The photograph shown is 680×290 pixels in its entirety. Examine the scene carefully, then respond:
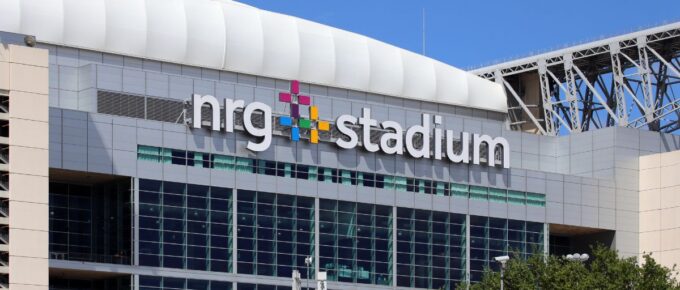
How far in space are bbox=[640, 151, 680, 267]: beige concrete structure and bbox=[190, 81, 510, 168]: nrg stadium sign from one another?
538 inches

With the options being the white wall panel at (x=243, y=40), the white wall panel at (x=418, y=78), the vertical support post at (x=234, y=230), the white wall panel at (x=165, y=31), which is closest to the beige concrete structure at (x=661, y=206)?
the white wall panel at (x=418, y=78)

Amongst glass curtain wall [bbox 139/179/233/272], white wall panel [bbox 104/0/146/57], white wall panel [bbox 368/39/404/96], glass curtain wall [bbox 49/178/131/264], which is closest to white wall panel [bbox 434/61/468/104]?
white wall panel [bbox 368/39/404/96]

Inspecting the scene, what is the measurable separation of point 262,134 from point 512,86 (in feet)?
147

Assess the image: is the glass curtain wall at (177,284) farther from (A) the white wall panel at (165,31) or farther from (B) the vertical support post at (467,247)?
(B) the vertical support post at (467,247)

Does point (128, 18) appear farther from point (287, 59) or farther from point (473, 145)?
point (473, 145)

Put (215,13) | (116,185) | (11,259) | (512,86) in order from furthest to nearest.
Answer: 1. (512,86)
2. (215,13)
3. (116,185)
4. (11,259)

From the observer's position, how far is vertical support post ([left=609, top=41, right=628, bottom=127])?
6944 inches

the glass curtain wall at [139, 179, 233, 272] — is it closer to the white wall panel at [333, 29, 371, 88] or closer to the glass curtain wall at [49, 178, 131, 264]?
the glass curtain wall at [49, 178, 131, 264]

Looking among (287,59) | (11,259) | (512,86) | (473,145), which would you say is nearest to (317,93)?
(287,59)

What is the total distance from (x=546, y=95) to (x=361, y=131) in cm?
3065

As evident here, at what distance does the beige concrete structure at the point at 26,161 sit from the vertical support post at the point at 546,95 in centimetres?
6673

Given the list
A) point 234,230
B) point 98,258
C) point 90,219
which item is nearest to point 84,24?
point 90,219

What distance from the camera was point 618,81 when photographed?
582 ft

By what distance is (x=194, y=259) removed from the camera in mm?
146625
